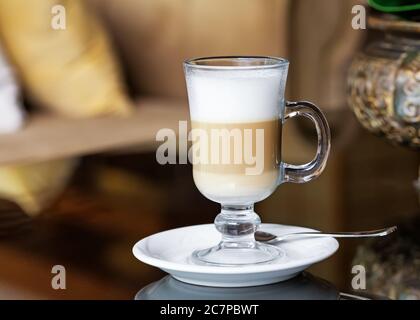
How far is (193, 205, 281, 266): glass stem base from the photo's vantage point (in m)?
0.79

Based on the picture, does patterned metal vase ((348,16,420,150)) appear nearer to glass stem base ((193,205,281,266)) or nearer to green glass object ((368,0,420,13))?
green glass object ((368,0,420,13))

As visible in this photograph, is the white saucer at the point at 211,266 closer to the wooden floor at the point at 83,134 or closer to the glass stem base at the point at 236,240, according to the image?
the glass stem base at the point at 236,240

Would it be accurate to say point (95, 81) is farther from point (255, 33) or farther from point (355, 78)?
point (355, 78)

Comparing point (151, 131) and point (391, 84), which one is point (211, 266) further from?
point (151, 131)

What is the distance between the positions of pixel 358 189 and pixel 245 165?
1.51 feet

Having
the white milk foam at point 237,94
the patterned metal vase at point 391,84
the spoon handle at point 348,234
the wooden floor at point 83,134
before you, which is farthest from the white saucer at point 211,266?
the wooden floor at point 83,134

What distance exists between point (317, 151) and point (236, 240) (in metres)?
0.12

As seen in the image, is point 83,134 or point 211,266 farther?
point 83,134

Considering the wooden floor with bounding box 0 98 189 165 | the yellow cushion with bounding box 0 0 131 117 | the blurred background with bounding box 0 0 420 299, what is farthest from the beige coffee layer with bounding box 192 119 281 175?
the yellow cushion with bounding box 0 0 131 117

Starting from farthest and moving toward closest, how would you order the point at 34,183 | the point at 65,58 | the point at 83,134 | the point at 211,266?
the point at 65,58 < the point at 83,134 < the point at 34,183 < the point at 211,266

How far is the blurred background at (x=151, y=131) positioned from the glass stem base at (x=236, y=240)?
5 centimetres

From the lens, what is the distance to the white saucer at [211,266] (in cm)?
72

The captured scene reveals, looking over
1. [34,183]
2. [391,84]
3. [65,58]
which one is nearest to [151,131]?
[65,58]

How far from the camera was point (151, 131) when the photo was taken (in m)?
1.81
